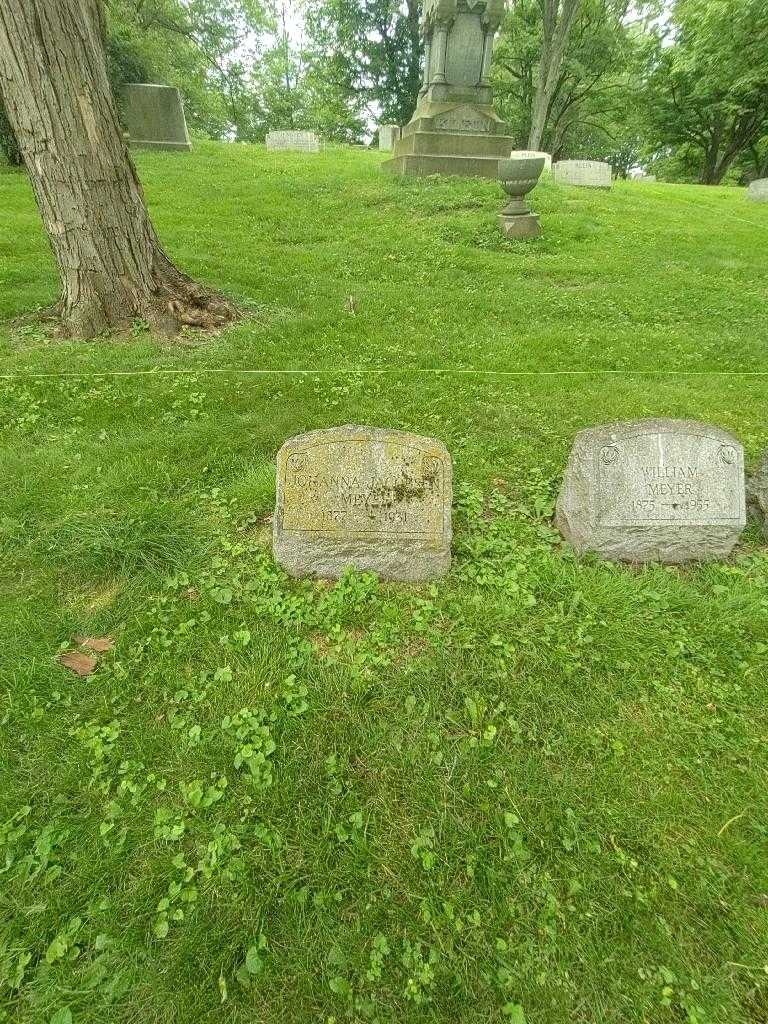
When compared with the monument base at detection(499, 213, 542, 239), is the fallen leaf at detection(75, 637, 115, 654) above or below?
below

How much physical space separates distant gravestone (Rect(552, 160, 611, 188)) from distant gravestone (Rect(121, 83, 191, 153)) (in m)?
11.7

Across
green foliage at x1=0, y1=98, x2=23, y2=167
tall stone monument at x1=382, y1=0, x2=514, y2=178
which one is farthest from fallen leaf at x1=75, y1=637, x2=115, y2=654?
green foliage at x1=0, y1=98, x2=23, y2=167

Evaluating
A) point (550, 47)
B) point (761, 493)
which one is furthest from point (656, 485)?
point (550, 47)

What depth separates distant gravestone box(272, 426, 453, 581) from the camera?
3.03 meters

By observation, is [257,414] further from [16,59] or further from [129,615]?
[16,59]

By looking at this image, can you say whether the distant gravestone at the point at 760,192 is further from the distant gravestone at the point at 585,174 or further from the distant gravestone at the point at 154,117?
the distant gravestone at the point at 154,117

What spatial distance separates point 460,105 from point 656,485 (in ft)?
47.0

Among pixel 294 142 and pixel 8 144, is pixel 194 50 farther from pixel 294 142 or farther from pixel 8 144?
pixel 8 144

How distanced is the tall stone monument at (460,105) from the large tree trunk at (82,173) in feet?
32.9

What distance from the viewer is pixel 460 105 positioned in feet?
42.6

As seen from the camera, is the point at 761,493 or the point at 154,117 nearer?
the point at 761,493

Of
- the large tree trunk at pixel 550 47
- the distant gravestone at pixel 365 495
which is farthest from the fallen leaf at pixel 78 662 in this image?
the large tree trunk at pixel 550 47

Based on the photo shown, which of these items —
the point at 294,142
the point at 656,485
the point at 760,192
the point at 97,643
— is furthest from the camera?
the point at 294,142

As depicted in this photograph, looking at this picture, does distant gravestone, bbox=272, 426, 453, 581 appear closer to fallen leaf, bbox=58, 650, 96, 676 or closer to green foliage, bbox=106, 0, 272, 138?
fallen leaf, bbox=58, 650, 96, 676
